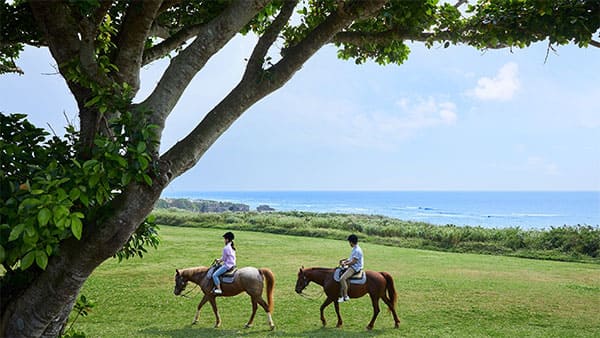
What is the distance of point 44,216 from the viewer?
7.75 feet

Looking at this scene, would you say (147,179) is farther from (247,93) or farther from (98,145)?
(247,93)

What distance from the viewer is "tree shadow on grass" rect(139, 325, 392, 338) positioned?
7.88 m

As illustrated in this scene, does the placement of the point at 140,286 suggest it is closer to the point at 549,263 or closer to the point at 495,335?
the point at 495,335

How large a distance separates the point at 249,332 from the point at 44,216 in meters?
6.30

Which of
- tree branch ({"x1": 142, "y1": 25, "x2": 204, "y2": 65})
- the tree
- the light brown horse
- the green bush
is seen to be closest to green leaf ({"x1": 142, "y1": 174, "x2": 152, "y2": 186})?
the tree

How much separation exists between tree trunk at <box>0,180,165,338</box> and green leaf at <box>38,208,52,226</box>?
1.90ft

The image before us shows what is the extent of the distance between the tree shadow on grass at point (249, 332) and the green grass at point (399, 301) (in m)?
0.02

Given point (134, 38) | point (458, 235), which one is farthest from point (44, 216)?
point (458, 235)

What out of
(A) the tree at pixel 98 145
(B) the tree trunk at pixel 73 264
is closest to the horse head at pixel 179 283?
(A) the tree at pixel 98 145

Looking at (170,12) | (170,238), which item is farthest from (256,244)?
(170,12)

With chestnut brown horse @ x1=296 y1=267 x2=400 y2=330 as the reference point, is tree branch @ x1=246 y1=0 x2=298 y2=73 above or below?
above

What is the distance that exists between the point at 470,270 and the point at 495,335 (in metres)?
6.29

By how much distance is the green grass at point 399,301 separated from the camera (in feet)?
27.3

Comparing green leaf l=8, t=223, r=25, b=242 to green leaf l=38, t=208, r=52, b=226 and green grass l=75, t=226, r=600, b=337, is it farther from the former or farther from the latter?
green grass l=75, t=226, r=600, b=337
